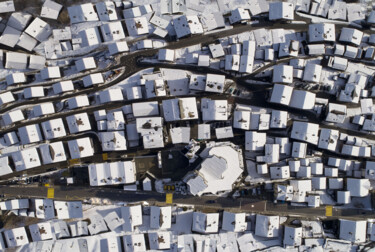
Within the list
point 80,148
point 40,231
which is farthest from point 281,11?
point 40,231

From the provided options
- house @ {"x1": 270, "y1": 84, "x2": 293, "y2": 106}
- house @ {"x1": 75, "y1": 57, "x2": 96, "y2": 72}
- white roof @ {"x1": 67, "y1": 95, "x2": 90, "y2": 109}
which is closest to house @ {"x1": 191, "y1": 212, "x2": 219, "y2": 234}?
house @ {"x1": 270, "y1": 84, "x2": 293, "y2": 106}

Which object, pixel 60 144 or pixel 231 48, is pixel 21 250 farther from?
pixel 231 48

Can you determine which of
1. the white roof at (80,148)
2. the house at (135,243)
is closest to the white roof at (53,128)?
the white roof at (80,148)

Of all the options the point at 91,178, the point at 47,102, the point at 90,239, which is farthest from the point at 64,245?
the point at 47,102

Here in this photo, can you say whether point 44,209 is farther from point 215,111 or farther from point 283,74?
point 283,74

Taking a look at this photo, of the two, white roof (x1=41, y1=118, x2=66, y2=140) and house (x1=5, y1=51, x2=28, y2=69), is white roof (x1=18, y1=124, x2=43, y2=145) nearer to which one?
white roof (x1=41, y1=118, x2=66, y2=140)

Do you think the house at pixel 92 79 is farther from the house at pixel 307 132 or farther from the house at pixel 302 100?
the house at pixel 307 132
